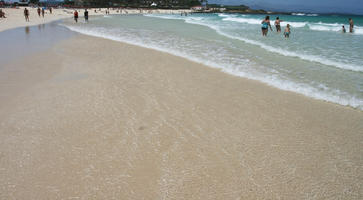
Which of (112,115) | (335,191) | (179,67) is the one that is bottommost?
(335,191)

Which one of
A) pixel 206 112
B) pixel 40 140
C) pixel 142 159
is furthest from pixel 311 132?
pixel 40 140

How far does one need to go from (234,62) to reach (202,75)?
2175 millimetres

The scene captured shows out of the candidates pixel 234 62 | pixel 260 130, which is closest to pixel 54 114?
pixel 260 130

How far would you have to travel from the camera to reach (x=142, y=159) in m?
3.29

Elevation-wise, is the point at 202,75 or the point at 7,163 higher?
the point at 202,75

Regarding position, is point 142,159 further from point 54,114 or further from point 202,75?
point 202,75

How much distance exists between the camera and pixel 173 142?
370cm

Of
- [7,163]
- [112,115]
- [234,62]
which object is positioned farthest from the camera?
[234,62]

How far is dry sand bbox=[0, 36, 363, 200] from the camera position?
280 cm

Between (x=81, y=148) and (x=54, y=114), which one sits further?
(x=54, y=114)

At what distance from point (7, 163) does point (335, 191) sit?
3.81 meters

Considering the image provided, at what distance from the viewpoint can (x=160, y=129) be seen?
13.3ft

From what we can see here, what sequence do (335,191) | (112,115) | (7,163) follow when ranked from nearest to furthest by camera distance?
1. (335,191)
2. (7,163)
3. (112,115)

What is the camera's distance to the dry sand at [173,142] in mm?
2801
